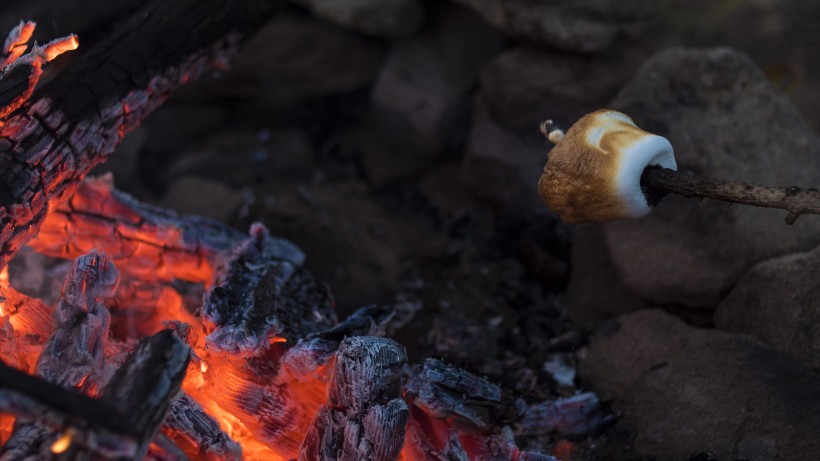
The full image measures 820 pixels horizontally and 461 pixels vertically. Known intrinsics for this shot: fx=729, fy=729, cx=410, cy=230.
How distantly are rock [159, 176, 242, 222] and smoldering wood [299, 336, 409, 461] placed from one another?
149cm

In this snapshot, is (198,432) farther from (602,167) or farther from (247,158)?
(247,158)

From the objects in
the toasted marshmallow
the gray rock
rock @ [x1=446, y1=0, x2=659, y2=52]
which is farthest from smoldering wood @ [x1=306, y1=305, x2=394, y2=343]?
the gray rock

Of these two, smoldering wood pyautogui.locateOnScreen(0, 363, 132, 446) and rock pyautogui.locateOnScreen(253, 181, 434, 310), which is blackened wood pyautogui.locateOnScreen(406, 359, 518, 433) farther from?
rock pyautogui.locateOnScreen(253, 181, 434, 310)

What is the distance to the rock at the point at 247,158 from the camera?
345cm

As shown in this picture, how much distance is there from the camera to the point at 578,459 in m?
2.01

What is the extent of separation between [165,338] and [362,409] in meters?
0.48

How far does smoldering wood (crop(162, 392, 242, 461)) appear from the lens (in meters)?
1.63

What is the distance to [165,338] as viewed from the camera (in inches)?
56.3

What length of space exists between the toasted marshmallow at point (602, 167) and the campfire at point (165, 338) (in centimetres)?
53

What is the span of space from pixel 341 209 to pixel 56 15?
4.35 ft

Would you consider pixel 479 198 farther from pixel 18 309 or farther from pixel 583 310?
pixel 18 309

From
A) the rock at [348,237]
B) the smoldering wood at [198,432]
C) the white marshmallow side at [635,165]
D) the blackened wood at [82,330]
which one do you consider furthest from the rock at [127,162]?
the white marshmallow side at [635,165]

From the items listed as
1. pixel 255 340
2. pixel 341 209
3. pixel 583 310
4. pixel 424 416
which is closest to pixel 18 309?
pixel 255 340

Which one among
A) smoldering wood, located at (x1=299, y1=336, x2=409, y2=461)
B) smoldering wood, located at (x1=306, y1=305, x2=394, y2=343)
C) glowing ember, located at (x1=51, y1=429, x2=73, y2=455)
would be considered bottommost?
smoldering wood, located at (x1=306, y1=305, x2=394, y2=343)
